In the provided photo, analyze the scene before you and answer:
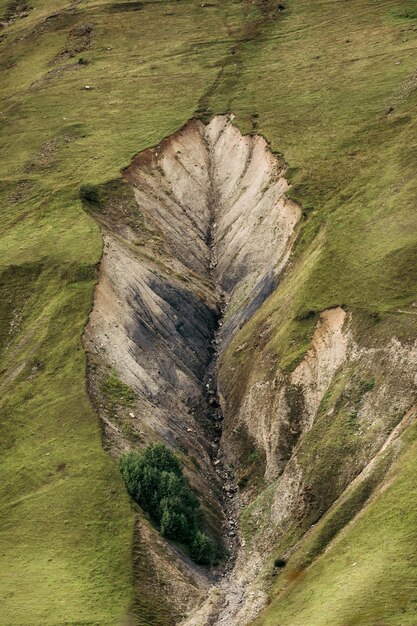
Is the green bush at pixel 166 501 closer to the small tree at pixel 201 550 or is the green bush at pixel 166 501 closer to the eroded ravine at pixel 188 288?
the small tree at pixel 201 550

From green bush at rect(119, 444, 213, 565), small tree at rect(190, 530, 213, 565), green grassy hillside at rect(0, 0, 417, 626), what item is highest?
green grassy hillside at rect(0, 0, 417, 626)

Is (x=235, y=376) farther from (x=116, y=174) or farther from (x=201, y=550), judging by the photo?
(x=116, y=174)

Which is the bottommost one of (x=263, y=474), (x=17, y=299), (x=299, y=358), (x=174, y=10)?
(x=263, y=474)

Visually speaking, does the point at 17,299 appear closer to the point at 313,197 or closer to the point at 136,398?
the point at 136,398

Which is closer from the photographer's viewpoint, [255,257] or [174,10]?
[255,257]

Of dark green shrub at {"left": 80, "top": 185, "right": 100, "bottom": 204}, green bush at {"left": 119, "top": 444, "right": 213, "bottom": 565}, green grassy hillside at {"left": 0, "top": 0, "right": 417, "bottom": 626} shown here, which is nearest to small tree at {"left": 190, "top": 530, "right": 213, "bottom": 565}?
green bush at {"left": 119, "top": 444, "right": 213, "bottom": 565}

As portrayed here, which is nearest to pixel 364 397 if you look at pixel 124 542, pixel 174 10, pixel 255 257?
pixel 124 542

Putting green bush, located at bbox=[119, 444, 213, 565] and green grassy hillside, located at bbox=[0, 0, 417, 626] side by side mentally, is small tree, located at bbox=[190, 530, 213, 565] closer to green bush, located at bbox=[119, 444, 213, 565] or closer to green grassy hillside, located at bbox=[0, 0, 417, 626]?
green bush, located at bbox=[119, 444, 213, 565]
